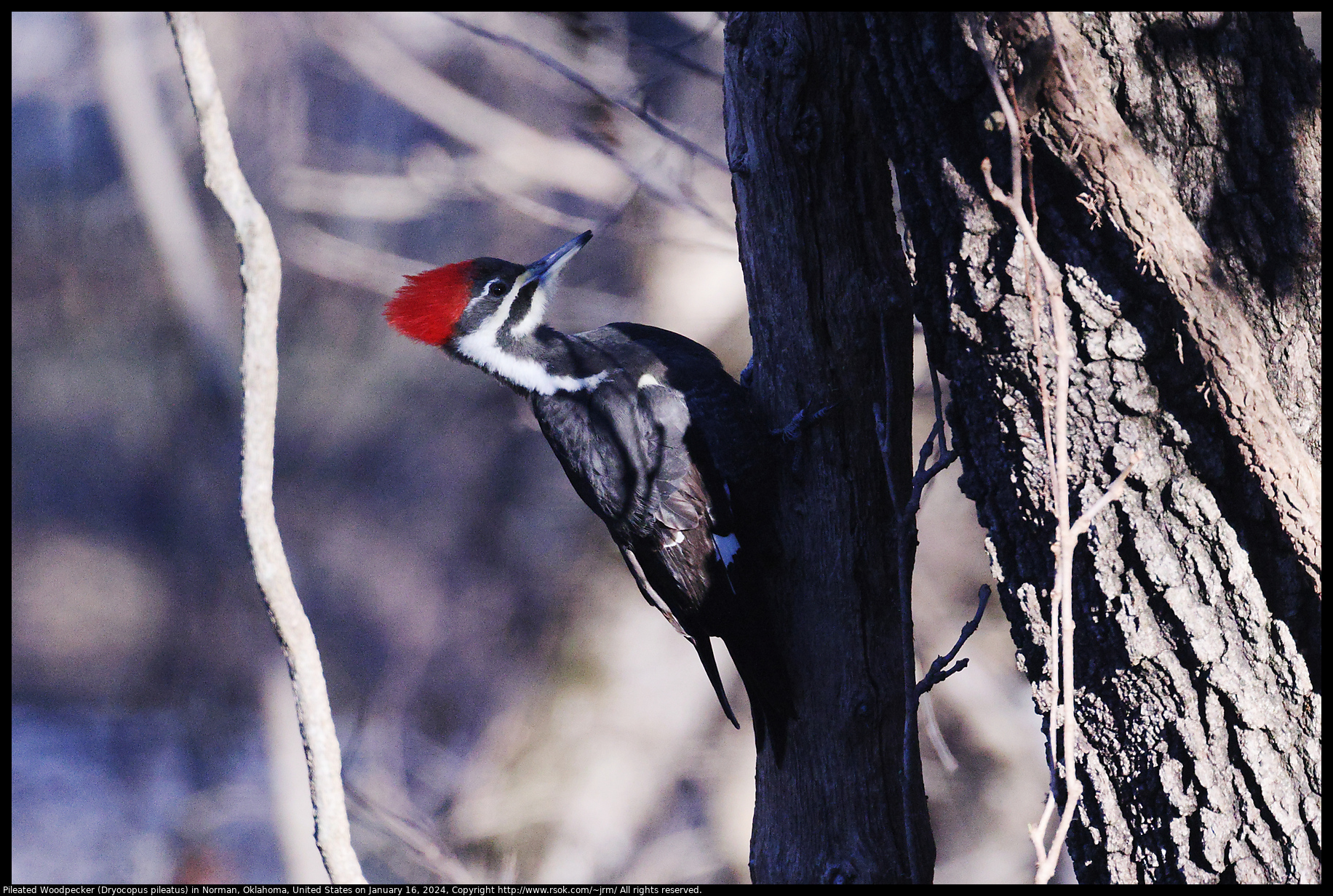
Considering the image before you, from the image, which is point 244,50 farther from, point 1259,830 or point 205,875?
point 1259,830

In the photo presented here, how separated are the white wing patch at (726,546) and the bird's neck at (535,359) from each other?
0.46m

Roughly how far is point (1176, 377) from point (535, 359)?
4.68 feet

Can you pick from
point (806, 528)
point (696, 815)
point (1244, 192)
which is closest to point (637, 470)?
point (806, 528)

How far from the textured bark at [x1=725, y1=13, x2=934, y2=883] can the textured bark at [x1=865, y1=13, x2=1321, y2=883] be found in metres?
0.29

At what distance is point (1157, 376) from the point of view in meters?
1.12

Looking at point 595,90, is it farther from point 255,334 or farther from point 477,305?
point 255,334

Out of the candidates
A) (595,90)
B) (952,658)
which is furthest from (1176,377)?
(595,90)

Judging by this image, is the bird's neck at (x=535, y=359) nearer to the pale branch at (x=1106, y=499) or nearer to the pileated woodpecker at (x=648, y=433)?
the pileated woodpecker at (x=648, y=433)

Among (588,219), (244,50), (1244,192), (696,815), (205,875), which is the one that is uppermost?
(244,50)

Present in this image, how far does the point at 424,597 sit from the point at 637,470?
295 cm

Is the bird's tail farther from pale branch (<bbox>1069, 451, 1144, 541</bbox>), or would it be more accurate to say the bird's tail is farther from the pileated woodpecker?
pale branch (<bbox>1069, 451, 1144, 541</bbox>)

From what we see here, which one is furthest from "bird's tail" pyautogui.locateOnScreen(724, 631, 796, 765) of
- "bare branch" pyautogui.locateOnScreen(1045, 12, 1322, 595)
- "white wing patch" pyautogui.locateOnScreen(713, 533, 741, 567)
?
"bare branch" pyautogui.locateOnScreen(1045, 12, 1322, 595)

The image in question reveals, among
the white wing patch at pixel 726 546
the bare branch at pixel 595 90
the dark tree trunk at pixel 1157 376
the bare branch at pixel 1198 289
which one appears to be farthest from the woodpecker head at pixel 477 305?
the bare branch at pixel 1198 289

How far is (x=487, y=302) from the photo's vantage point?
2.22 meters
